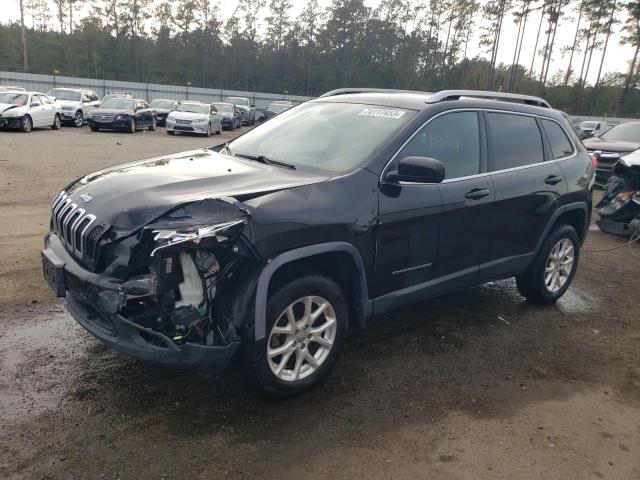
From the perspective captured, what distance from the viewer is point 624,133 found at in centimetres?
1384

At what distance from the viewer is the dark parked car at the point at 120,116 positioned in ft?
70.7

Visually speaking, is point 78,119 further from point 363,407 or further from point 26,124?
point 363,407

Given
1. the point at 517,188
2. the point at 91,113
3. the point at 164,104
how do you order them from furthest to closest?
the point at 164,104, the point at 91,113, the point at 517,188

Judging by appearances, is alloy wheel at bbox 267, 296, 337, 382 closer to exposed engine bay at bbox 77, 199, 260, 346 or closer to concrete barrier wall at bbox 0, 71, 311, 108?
exposed engine bay at bbox 77, 199, 260, 346

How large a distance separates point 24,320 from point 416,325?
322 centimetres

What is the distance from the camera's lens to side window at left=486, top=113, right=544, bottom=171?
445 cm

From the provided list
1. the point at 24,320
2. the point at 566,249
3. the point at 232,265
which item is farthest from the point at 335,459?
the point at 566,249

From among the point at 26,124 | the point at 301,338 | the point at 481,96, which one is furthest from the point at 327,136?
the point at 26,124

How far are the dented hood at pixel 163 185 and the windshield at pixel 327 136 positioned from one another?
0.26 metres

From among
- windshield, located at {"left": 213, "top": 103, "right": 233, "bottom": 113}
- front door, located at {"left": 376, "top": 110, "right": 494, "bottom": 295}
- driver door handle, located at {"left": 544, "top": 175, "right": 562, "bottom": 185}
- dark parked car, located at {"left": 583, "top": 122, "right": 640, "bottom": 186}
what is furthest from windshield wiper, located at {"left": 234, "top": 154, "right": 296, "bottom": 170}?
windshield, located at {"left": 213, "top": 103, "right": 233, "bottom": 113}

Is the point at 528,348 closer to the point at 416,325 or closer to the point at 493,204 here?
the point at 416,325

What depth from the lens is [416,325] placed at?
4.68 metres

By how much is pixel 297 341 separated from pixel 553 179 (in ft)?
10.1

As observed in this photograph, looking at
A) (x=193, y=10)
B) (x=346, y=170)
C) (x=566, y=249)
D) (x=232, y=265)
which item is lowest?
(x=566, y=249)
